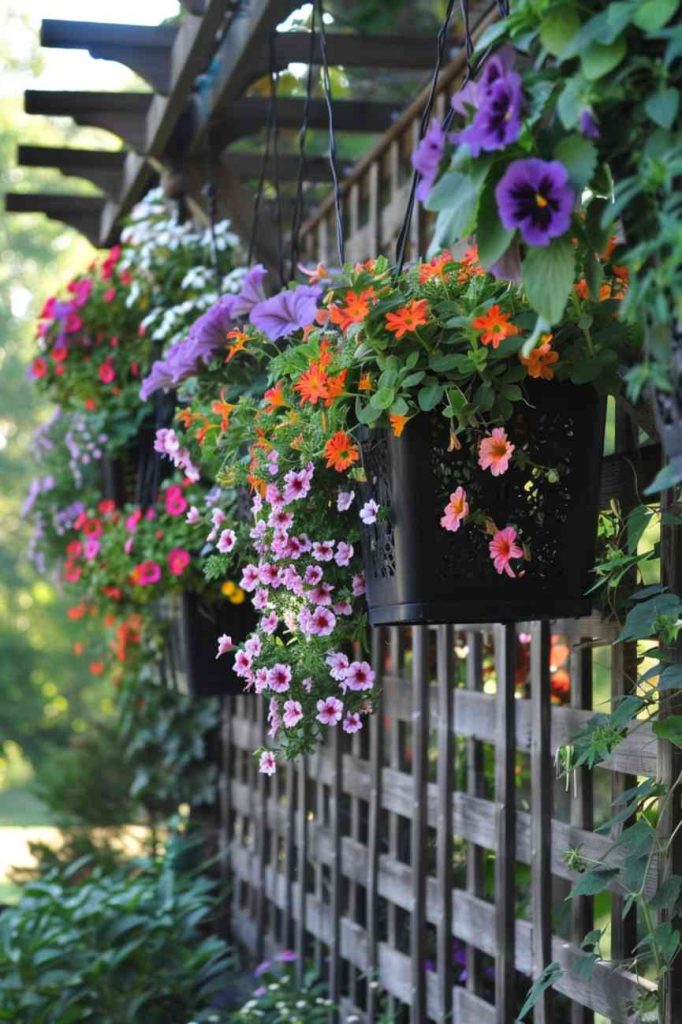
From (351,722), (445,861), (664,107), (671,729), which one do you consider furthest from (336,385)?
(445,861)

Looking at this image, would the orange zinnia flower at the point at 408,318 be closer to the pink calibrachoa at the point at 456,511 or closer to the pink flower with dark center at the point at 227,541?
the pink calibrachoa at the point at 456,511

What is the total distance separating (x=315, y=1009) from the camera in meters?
3.40

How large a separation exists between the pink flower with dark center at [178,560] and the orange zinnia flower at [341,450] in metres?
1.43

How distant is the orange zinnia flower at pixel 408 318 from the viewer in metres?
1.54

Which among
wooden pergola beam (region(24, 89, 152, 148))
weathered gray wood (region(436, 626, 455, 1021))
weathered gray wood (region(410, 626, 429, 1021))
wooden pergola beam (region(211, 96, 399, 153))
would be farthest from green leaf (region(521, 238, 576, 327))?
wooden pergola beam (region(24, 89, 152, 148))

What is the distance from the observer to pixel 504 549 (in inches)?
62.9

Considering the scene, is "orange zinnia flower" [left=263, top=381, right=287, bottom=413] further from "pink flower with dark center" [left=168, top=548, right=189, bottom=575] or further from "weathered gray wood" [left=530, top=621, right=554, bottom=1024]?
"pink flower with dark center" [left=168, top=548, right=189, bottom=575]

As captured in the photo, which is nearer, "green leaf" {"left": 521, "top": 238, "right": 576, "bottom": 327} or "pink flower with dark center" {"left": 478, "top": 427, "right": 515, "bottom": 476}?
"green leaf" {"left": 521, "top": 238, "right": 576, "bottom": 327}

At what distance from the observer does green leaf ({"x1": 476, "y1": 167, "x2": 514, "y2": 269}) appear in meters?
1.16

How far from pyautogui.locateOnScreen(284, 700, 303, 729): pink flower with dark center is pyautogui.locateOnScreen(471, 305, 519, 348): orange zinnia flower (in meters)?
0.59

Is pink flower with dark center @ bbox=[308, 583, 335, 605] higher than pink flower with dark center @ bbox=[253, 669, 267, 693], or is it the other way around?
pink flower with dark center @ bbox=[308, 583, 335, 605]

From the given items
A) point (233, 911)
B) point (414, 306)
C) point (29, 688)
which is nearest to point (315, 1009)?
point (233, 911)

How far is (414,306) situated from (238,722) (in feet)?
10.9

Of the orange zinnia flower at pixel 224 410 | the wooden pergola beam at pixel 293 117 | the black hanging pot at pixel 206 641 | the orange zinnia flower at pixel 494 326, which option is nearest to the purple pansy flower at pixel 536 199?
the orange zinnia flower at pixel 494 326
